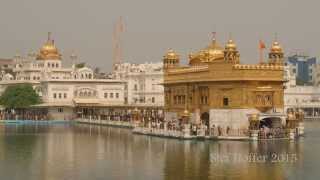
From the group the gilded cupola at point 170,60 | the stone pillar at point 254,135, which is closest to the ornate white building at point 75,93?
the gilded cupola at point 170,60

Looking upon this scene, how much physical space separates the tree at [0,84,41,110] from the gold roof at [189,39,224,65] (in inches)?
1037

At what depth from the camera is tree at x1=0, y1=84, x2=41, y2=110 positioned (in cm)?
7444

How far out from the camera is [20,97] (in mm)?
74375

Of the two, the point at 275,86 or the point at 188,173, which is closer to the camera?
the point at 188,173

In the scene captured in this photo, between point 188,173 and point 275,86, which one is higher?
point 275,86

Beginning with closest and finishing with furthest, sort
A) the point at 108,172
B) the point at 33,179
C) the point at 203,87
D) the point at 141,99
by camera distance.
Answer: the point at 33,179, the point at 108,172, the point at 203,87, the point at 141,99

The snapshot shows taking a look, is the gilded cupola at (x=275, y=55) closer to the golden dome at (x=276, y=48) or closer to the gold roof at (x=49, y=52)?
the golden dome at (x=276, y=48)

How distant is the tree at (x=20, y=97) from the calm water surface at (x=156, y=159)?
3263cm

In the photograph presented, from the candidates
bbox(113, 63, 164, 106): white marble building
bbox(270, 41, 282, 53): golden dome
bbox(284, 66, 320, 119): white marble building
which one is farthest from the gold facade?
bbox(284, 66, 320, 119): white marble building

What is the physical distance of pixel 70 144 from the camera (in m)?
39.6

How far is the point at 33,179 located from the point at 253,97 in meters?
21.2

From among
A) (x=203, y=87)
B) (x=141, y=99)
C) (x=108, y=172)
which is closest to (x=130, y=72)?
(x=141, y=99)

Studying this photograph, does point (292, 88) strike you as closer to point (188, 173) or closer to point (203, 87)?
point (203, 87)

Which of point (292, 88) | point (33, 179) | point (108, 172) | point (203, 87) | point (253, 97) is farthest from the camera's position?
point (292, 88)
